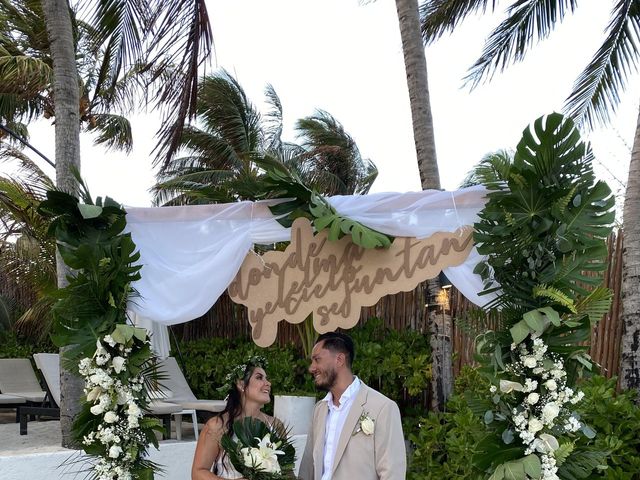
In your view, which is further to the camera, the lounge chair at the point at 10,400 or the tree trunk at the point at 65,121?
the lounge chair at the point at 10,400

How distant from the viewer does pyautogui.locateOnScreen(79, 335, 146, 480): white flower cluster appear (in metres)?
4.95

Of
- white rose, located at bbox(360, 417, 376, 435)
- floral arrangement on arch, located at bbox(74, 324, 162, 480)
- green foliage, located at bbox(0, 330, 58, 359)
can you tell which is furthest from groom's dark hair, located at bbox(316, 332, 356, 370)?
green foliage, located at bbox(0, 330, 58, 359)

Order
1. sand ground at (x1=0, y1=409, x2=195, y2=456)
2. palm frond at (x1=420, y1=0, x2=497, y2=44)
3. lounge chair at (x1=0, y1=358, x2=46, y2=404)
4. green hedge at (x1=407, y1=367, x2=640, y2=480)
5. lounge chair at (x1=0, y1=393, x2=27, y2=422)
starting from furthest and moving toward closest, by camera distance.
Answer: lounge chair at (x1=0, y1=358, x2=46, y2=404) < lounge chair at (x1=0, y1=393, x2=27, y2=422) < palm frond at (x1=420, y1=0, x2=497, y2=44) < sand ground at (x1=0, y1=409, x2=195, y2=456) < green hedge at (x1=407, y1=367, x2=640, y2=480)

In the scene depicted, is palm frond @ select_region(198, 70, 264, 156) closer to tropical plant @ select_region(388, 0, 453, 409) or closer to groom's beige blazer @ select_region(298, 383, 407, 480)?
tropical plant @ select_region(388, 0, 453, 409)

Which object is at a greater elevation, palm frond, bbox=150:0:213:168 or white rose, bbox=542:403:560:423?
palm frond, bbox=150:0:213:168

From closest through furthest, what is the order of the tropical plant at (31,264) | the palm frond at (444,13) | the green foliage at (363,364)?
the green foliage at (363,364) < the palm frond at (444,13) < the tropical plant at (31,264)

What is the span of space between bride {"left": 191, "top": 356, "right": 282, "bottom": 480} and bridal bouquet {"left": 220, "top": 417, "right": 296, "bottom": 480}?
13cm

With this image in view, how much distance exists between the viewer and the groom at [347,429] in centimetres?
399

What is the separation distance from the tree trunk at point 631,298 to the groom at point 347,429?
106 inches

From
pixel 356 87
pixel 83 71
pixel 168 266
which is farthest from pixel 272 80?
pixel 168 266

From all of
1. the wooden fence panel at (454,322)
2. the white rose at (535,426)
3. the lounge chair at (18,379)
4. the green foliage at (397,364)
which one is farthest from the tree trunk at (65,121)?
the white rose at (535,426)

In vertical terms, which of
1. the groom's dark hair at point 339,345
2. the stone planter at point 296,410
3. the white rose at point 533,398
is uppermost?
the groom's dark hair at point 339,345

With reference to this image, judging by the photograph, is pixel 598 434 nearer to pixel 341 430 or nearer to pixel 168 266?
pixel 341 430

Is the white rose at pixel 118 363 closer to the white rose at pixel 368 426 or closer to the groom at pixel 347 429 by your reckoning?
the groom at pixel 347 429
